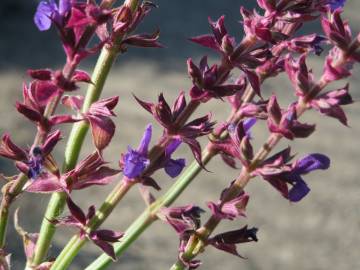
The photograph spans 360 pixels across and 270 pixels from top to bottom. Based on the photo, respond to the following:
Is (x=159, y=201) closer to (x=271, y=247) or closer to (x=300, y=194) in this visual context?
(x=300, y=194)

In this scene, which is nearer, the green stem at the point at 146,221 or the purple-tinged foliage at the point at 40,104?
the purple-tinged foliage at the point at 40,104

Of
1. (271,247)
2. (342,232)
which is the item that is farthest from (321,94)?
(342,232)

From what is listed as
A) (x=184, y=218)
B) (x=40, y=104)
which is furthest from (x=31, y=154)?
(x=184, y=218)

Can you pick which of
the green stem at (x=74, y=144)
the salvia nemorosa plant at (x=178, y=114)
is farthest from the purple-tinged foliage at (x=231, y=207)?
the green stem at (x=74, y=144)

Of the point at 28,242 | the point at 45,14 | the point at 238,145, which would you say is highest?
the point at 45,14

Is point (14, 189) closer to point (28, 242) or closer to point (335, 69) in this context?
point (28, 242)

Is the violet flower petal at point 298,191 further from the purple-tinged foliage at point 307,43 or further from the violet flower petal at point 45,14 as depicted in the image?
the violet flower petal at point 45,14
